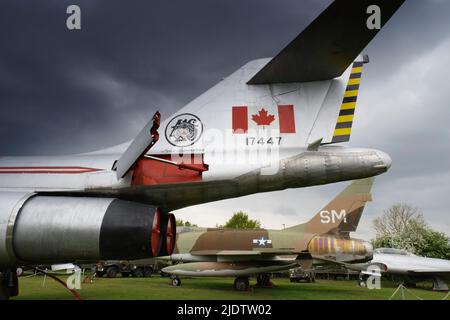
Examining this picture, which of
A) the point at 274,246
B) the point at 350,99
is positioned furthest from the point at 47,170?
the point at 274,246

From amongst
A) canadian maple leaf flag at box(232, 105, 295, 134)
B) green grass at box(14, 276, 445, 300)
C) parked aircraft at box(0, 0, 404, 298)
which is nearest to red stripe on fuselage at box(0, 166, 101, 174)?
parked aircraft at box(0, 0, 404, 298)

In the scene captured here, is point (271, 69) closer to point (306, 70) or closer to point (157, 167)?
point (306, 70)

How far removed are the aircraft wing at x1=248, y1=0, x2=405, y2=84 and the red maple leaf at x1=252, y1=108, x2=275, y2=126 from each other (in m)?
0.37

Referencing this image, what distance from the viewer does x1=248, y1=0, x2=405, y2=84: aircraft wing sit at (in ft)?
9.26

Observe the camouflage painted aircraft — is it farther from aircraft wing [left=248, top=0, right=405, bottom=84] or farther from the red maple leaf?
aircraft wing [left=248, top=0, right=405, bottom=84]

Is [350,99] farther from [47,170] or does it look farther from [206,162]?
[47,170]

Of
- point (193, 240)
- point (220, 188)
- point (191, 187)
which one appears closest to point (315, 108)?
point (220, 188)

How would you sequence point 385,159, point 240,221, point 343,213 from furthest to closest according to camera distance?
point 240,221 < point 343,213 < point 385,159

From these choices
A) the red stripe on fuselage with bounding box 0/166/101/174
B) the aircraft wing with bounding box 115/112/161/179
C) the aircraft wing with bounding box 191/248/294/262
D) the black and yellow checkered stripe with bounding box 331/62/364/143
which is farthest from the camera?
the aircraft wing with bounding box 191/248/294/262

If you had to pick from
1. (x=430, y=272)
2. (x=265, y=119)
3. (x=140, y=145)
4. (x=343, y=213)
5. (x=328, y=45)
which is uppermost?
(x=328, y=45)

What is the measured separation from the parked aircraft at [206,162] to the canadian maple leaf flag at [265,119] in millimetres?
11

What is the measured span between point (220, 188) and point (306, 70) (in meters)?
1.56

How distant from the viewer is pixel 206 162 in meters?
3.74

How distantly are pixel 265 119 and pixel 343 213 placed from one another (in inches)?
651
